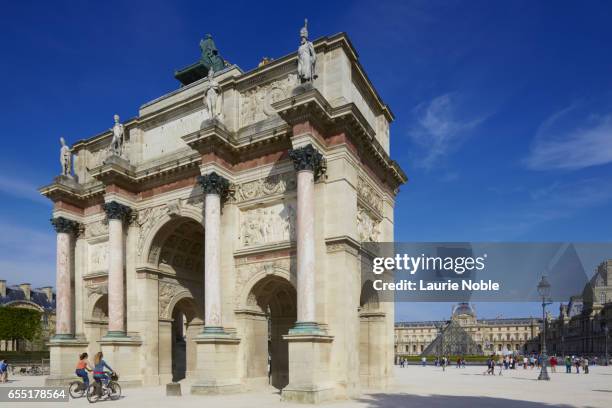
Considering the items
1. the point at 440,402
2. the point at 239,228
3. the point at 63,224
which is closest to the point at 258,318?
the point at 239,228

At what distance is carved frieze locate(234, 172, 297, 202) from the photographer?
2109 centimetres

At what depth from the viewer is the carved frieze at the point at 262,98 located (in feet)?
72.9

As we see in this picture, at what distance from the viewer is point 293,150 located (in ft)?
63.5

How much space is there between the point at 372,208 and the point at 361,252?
9.41 feet

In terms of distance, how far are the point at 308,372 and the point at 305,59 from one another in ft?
38.9

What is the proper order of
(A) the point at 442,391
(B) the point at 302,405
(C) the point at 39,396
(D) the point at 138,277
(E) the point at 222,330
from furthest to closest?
(D) the point at 138,277, (A) the point at 442,391, (E) the point at 222,330, (C) the point at 39,396, (B) the point at 302,405

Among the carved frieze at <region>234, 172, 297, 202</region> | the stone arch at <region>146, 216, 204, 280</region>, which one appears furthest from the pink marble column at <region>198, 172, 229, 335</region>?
the stone arch at <region>146, 216, 204, 280</region>

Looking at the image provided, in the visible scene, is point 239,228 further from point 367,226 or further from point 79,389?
point 79,389

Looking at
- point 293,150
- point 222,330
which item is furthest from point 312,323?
point 293,150

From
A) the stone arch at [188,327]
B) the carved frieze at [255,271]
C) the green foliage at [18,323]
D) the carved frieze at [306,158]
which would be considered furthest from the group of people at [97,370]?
the green foliage at [18,323]

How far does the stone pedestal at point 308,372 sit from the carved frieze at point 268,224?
179 inches

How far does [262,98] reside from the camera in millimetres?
22859

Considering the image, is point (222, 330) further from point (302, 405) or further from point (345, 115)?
point (345, 115)

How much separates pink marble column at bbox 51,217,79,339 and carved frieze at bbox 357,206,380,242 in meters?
16.9
